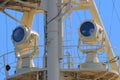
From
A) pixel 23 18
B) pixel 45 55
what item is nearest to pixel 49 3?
pixel 45 55

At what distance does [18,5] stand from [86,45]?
422cm

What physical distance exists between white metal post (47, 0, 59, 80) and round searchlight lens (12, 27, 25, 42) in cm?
154

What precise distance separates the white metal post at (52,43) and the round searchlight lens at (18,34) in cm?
154

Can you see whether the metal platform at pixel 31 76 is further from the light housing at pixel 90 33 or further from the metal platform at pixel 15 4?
the metal platform at pixel 15 4

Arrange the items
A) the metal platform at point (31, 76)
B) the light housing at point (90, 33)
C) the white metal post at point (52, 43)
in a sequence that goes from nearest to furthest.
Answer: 1. the white metal post at point (52, 43)
2. the metal platform at point (31, 76)
3. the light housing at point (90, 33)

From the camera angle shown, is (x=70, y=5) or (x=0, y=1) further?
(x=0, y=1)

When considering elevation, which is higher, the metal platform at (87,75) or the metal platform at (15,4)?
the metal platform at (15,4)

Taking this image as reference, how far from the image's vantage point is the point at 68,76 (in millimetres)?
23922

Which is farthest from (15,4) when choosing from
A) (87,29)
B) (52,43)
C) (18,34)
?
(87,29)

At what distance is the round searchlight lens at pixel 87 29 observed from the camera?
24.3 meters

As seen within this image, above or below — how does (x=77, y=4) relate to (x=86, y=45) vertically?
above

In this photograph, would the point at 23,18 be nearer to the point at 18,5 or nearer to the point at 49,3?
the point at 18,5

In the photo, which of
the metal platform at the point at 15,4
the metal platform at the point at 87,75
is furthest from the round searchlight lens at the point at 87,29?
the metal platform at the point at 15,4

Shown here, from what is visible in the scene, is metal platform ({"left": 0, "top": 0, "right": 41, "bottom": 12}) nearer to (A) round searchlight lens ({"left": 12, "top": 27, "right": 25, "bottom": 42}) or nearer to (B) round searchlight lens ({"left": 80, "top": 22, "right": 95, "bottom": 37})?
(A) round searchlight lens ({"left": 12, "top": 27, "right": 25, "bottom": 42})
